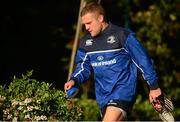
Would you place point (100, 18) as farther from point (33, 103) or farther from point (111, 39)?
point (33, 103)

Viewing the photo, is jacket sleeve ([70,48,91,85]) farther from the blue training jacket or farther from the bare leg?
the bare leg

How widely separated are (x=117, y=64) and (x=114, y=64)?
1.2 inches

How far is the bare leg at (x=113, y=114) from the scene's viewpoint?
6.54 meters

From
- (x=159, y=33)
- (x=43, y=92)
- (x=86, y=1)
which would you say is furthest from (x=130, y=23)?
(x=43, y=92)

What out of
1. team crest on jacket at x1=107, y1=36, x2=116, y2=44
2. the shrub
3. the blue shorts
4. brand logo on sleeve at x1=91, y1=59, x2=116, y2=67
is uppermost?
team crest on jacket at x1=107, y1=36, x2=116, y2=44

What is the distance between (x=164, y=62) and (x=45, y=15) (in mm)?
2769

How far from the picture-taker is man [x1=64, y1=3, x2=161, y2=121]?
6668 millimetres

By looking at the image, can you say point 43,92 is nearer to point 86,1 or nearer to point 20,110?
point 20,110

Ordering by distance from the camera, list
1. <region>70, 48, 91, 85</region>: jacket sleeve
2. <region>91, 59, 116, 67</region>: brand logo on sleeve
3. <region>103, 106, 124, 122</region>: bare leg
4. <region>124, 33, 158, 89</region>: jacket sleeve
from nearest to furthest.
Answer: <region>103, 106, 124, 122</region>: bare leg < <region>124, 33, 158, 89</region>: jacket sleeve < <region>91, 59, 116, 67</region>: brand logo on sleeve < <region>70, 48, 91, 85</region>: jacket sleeve

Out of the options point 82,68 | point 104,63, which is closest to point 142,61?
point 104,63

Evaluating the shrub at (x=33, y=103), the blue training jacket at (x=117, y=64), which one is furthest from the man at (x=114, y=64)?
the shrub at (x=33, y=103)

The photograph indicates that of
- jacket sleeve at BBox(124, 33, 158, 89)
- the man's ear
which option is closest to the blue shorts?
jacket sleeve at BBox(124, 33, 158, 89)

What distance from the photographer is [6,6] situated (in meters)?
13.4

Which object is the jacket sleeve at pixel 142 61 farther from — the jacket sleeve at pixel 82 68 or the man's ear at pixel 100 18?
the jacket sleeve at pixel 82 68
